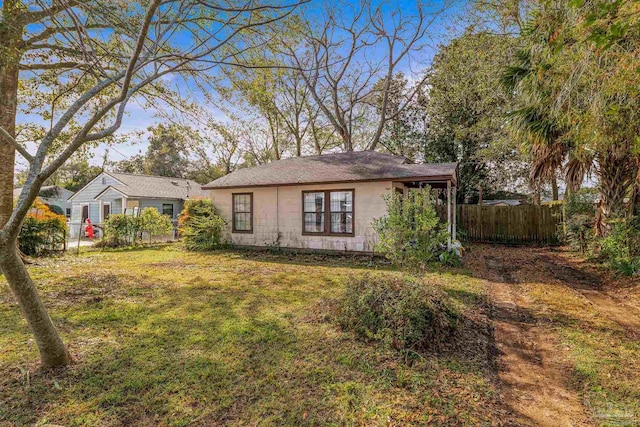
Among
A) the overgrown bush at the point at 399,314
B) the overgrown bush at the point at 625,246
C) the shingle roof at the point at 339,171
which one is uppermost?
the shingle roof at the point at 339,171

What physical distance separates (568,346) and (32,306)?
5.90m

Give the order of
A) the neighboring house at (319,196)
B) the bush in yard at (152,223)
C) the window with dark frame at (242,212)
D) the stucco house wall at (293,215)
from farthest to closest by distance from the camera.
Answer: the bush in yard at (152,223), the window with dark frame at (242,212), the stucco house wall at (293,215), the neighboring house at (319,196)

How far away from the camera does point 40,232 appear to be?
34.2 ft

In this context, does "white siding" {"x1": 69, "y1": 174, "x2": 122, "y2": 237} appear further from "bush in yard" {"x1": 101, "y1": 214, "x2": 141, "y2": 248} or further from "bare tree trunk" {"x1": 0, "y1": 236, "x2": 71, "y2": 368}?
"bare tree trunk" {"x1": 0, "y1": 236, "x2": 71, "y2": 368}

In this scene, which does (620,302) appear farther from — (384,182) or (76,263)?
(76,263)

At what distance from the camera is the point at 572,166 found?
9.20 metres

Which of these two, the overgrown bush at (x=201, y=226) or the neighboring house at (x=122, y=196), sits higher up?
the neighboring house at (x=122, y=196)

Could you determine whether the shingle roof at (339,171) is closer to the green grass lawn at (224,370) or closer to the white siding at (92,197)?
the green grass lawn at (224,370)

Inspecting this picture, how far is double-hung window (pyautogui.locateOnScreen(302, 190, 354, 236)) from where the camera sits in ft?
34.1

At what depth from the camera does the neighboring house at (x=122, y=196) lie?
19.6 meters

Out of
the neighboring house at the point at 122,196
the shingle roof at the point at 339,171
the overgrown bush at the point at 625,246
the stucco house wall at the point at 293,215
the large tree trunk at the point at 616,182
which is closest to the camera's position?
the overgrown bush at the point at 625,246

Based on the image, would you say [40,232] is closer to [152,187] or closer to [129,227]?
[129,227]

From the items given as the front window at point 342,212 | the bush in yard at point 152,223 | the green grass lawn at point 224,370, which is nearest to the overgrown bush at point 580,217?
the green grass lawn at point 224,370

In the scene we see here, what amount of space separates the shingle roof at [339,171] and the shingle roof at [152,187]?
713 centimetres
